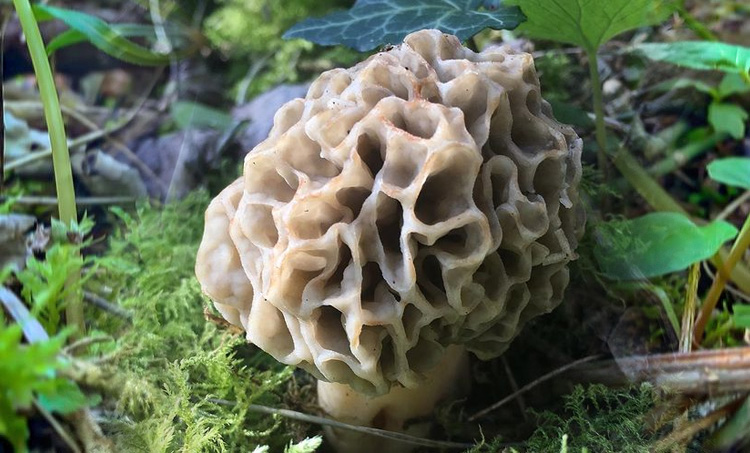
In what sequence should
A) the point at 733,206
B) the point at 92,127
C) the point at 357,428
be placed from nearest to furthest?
the point at 357,428 → the point at 733,206 → the point at 92,127

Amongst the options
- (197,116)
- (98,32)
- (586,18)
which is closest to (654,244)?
(586,18)

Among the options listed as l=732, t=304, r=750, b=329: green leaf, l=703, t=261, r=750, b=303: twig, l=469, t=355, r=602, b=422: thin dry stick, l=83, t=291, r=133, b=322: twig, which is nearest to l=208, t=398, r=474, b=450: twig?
l=469, t=355, r=602, b=422: thin dry stick

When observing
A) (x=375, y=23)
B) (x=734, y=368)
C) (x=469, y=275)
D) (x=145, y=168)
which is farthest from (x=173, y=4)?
(x=734, y=368)

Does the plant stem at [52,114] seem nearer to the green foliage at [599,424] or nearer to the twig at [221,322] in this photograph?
the twig at [221,322]

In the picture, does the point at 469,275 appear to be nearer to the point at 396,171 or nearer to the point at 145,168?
the point at 396,171

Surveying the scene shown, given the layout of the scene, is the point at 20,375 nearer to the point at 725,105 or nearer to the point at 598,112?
the point at 598,112

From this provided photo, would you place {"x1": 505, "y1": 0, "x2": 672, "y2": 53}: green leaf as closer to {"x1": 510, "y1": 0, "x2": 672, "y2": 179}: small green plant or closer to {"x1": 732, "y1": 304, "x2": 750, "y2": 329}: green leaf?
{"x1": 510, "y1": 0, "x2": 672, "y2": 179}: small green plant
